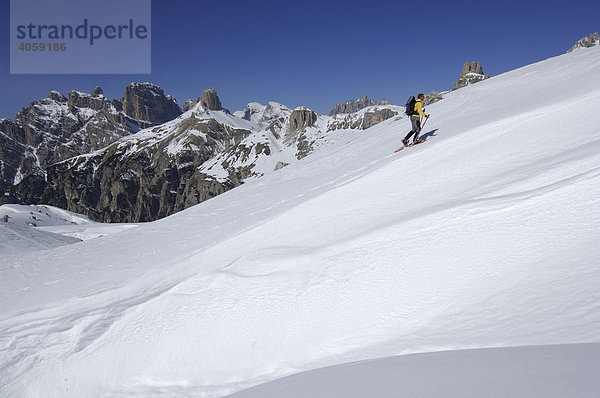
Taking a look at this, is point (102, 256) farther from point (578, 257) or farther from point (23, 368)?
point (578, 257)

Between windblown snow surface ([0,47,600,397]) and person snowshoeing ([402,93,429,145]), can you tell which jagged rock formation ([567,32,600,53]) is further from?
windblown snow surface ([0,47,600,397])

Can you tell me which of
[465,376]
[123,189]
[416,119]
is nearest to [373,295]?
[465,376]

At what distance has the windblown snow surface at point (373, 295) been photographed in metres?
3.19

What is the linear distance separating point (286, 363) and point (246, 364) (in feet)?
Answer: 1.75

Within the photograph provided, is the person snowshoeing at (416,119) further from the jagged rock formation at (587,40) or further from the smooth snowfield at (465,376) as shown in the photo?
the jagged rock formation at (587,40)

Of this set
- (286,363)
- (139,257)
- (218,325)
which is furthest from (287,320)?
(139,257)

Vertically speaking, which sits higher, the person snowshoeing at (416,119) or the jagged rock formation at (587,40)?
the jagged rock formation at (587,40)

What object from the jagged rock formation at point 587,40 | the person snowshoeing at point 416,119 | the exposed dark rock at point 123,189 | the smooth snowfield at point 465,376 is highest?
the jagged rock formation at point 587,40

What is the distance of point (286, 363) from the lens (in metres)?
3.89

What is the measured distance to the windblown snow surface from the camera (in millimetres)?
3193

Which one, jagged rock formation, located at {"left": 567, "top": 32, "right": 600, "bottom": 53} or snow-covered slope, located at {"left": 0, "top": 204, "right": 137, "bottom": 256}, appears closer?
snow-covered slope, located at {"left": 0, "top": 204, "right": 137, "bottom": 256}

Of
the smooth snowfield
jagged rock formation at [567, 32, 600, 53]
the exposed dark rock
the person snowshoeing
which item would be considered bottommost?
the smooth snowfield

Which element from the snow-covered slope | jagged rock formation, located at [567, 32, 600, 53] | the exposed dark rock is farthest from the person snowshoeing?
jagged rock formation, located at [567, 32, 600, 53]

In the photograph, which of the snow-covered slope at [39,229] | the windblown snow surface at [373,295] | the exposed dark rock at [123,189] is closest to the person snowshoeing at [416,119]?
the windblown snow surface at [373,295]
